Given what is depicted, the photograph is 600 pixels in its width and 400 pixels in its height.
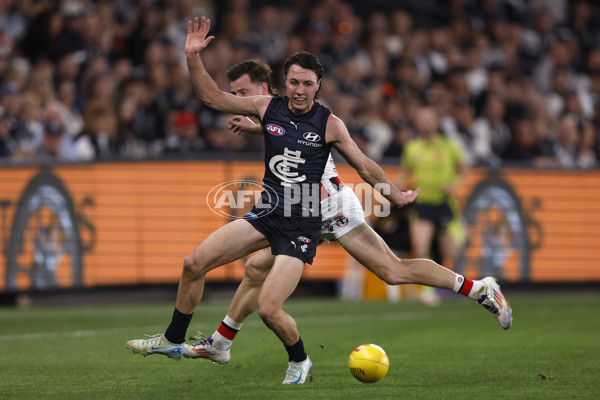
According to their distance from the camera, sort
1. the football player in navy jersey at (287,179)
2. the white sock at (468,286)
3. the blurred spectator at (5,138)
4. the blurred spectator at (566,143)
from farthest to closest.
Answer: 1. the blurred spectator at (566,143)
2. the blurred spectator at (5,138)
3. the white sock at (468,286)
4. the football player in navy jersey at (287,179)

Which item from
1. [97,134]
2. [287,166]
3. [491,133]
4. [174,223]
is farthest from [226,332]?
[491,133]

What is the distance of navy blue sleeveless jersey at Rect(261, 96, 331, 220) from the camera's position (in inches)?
297

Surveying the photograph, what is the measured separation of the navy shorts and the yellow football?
81 centimetres

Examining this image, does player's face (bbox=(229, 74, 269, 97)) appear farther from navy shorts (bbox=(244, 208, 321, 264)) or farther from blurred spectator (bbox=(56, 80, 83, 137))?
blurred spectator (bbox=(56, 80, 83, 137))

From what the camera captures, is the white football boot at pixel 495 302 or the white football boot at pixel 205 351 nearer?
the white football boot at pixel 205 351

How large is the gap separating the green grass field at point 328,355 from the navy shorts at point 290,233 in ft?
3.22

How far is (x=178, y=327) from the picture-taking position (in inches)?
313

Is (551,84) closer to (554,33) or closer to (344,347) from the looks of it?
(554,33)

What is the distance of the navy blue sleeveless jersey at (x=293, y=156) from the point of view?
7.55m

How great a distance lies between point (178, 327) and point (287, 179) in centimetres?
146

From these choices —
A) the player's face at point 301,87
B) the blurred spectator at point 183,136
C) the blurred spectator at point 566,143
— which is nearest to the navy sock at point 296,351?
the player's face at point 301,87

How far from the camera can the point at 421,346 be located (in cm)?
986

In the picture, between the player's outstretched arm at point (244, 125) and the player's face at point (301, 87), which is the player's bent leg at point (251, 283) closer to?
the player's outstretched arm at point (244, 125)

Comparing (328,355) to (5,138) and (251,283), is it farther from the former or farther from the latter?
(5,138)
